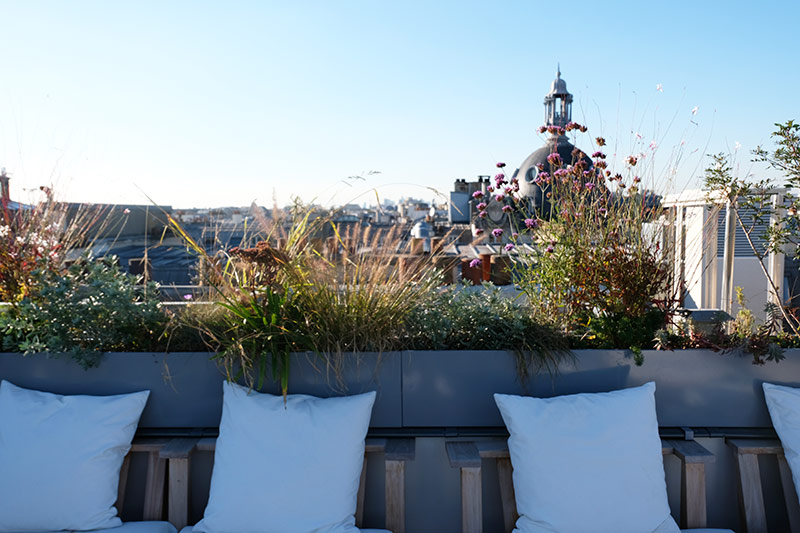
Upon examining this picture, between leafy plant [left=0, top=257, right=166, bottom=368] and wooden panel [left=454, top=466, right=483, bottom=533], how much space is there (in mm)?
1279

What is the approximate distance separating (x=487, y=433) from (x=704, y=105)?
1.65 meters

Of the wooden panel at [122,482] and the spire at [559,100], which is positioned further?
the spire at [559,100]

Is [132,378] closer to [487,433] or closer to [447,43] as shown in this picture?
[487,433]

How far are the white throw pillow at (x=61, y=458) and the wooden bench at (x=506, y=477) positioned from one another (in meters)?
1.16

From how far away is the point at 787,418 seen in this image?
1.85 metres

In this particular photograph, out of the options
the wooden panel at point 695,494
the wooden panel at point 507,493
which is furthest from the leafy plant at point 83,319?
the wooden panel at point 695,494

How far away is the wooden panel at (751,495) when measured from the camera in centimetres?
184

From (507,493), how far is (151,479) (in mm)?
1256

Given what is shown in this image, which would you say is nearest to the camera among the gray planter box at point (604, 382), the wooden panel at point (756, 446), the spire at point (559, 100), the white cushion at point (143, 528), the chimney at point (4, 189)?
the white cushion at point (143, 528)

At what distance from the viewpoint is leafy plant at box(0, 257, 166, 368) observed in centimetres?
199

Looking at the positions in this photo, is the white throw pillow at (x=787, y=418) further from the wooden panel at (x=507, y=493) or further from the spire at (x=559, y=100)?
the spire at (x=559, y=100)

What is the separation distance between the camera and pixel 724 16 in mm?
3914

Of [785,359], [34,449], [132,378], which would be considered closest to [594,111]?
[785,359]

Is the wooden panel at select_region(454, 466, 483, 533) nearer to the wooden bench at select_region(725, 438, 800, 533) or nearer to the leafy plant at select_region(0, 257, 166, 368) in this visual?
the wooden bench at select_region(725, 438, 800, 533)
